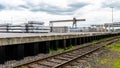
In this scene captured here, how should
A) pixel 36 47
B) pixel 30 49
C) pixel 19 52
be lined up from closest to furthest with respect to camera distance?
pixel 19 52, pixel 30 49, pixel 36 47

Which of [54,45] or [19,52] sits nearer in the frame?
[19,52]

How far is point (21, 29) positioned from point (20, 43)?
2421 cm

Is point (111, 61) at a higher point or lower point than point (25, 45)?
lower

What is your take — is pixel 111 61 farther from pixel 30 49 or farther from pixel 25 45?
pixel 25 45

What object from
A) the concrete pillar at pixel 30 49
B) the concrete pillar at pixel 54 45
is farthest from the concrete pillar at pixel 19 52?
the concrete pillar at pixel 54 45

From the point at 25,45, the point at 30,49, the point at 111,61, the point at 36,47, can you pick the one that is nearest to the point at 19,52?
the point at 25,45

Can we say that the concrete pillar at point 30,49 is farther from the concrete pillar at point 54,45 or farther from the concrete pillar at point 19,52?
the concrete pillar at point 54,45

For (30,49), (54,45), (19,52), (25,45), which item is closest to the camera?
(19,52)

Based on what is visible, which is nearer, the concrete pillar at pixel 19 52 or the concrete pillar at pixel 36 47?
the concrete pillar at pixel 19 52

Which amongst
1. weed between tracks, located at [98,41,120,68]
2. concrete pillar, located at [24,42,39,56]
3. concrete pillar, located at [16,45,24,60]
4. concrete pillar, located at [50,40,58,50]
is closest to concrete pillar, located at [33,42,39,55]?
concrete pillar, located at [24,42,39,56]

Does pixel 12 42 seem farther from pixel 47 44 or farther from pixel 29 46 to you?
pixel 47 44

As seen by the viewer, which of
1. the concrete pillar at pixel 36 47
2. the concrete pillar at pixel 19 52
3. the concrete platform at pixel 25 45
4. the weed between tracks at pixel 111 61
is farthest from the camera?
the concrete pillar at pixel 36 47

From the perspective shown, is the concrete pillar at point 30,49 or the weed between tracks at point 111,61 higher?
the concrete pillar at point 30,49

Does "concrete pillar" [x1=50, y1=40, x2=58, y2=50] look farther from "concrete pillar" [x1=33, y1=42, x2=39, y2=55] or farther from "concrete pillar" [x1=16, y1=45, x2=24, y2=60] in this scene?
"concrete pillar" [x1=16, y1=45, x2=24, y2=60]
